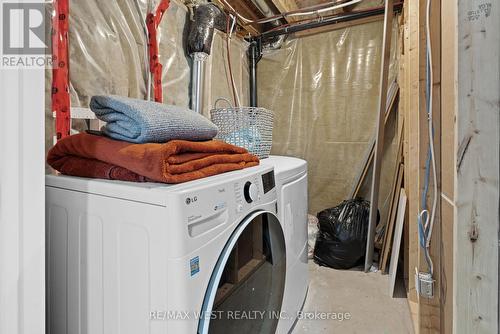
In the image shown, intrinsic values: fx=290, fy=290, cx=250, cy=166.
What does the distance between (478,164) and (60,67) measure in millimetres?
1397

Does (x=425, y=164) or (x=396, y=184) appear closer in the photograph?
(x=425, y=164)

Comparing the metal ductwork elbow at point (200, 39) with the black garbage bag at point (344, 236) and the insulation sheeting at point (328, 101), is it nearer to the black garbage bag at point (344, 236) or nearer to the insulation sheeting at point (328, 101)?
the insulation sheeting at point (328, 101)

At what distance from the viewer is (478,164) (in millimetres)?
686

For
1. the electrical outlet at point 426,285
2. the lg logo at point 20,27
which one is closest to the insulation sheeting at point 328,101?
the electrical outlet at point 426,285

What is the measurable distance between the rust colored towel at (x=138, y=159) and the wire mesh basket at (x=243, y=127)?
22.3 inches

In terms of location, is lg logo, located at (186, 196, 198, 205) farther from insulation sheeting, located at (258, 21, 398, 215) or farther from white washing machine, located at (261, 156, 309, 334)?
insulation sheeting, located at (258, 21, 398, 215)

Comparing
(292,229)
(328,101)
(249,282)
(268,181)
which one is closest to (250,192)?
(268,181)

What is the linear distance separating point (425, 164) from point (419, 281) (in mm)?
503

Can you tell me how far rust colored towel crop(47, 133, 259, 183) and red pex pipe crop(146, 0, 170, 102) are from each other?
2.59 feet

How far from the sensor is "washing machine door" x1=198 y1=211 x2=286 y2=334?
77 centimetres

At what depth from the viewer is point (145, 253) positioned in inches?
26.4

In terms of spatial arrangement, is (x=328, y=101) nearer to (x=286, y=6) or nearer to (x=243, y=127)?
(x=286, y=6)

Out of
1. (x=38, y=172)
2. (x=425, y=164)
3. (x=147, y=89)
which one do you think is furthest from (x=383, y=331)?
(x=147, y=89)

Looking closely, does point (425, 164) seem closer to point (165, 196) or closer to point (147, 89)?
point (165, 196)
